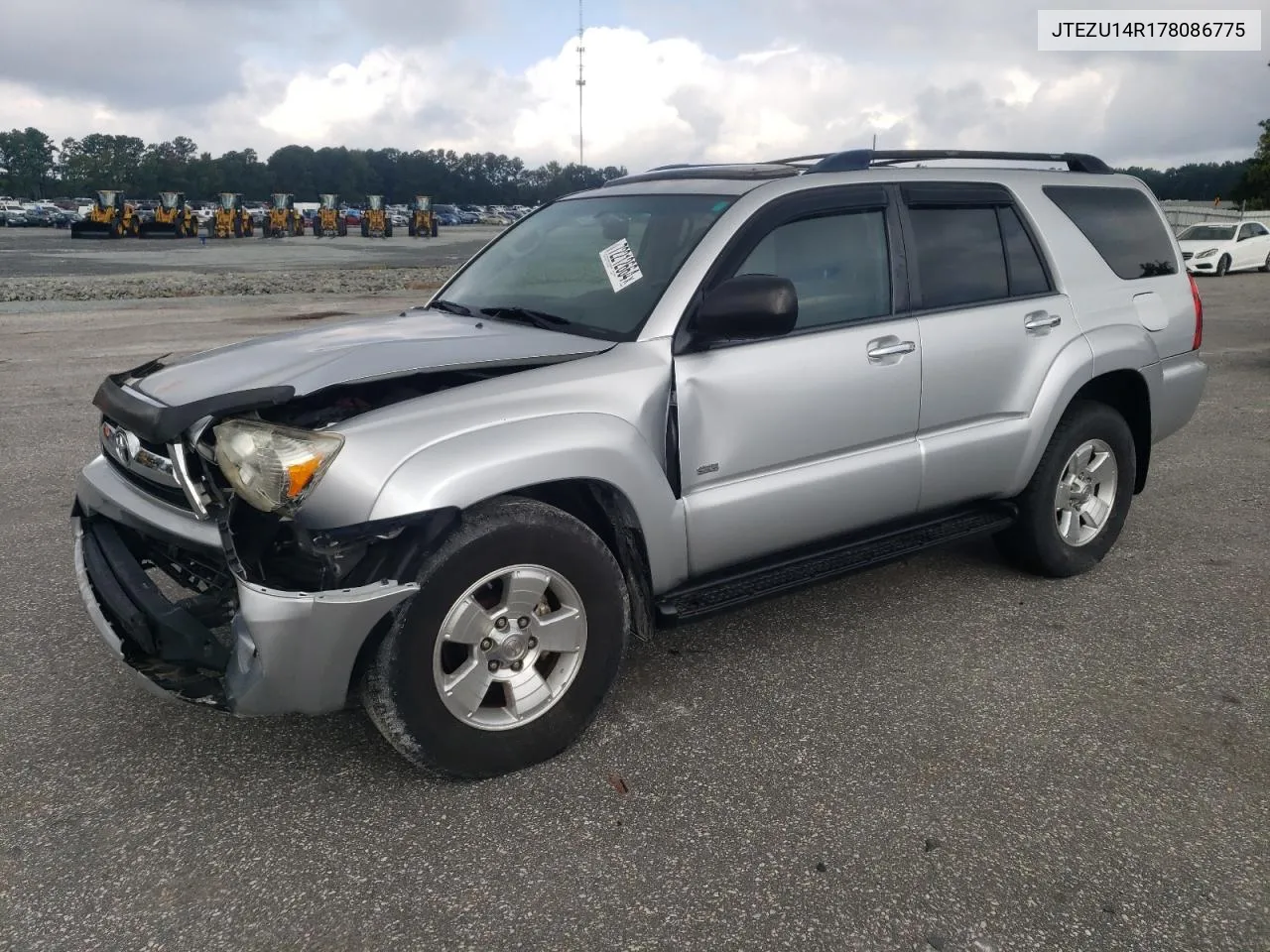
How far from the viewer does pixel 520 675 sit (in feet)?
9.80

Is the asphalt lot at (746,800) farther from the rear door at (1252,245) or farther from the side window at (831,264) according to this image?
the rear door at (1252,245)

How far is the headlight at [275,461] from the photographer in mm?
2646

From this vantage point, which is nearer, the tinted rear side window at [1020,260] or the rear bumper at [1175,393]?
the tinted rear side window at [1020,260]

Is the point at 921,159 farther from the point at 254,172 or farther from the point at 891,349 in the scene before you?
the point at 254,172

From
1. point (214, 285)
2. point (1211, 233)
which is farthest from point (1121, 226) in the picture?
point (1211, 233)

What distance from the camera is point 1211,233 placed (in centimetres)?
2522

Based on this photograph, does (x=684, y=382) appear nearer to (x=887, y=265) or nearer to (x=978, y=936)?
(x=887, y=265)

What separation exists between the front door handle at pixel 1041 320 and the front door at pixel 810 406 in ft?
2.23

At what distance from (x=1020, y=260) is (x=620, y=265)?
1803mm

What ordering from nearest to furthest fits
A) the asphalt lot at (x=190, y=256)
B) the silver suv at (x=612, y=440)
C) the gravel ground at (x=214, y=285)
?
the silver suv at (x=612, y=440) → the gravel ground at (x=214, y=285) → the asphalt lot at (x=190, y=256)

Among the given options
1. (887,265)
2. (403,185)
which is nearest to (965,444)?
(887,265)

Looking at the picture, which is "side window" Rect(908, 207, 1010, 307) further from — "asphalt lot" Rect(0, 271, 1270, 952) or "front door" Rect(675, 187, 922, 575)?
"asphalt lot" Rect(0, 271, 1270, 952)

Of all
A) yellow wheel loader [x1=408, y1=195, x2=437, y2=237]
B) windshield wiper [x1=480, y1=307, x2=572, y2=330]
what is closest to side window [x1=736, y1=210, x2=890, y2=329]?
windshield wiper [x1=480, y1=307, x2=572, y2=330]

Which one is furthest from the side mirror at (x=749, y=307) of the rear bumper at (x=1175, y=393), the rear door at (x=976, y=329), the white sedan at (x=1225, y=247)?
the white sedan at (x=1225, y=247)
